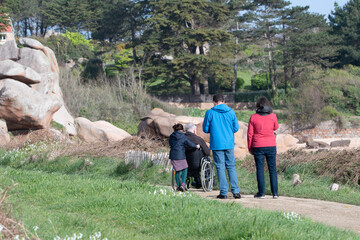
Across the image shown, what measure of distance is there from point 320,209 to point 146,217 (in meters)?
2.85

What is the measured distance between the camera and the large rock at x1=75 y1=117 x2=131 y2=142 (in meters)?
20.3

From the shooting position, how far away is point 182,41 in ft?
154

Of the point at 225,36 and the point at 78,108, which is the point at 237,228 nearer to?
the point at 78,108

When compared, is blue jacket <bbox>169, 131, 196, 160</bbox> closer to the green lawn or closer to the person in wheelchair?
the person in wheelchair

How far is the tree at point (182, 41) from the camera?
1775 inches

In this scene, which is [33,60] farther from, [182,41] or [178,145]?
[182,41]

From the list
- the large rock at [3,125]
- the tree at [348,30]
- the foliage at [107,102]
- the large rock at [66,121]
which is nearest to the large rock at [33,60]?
the large rock at [66,121]

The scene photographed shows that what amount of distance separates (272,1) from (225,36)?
5.88m

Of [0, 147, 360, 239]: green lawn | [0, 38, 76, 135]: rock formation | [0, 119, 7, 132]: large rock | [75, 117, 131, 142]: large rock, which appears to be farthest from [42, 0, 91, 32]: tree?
[0, 147, 360, 239]: green lawn

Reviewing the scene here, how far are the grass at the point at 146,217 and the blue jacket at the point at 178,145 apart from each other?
4.89ft

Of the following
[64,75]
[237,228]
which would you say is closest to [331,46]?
[64,75]

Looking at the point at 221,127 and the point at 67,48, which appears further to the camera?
the point at 67,48

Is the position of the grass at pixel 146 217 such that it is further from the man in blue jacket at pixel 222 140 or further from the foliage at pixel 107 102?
the foliage at pixel 107 102

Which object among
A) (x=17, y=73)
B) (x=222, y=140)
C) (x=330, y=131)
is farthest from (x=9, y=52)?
(x=330, y=131)
